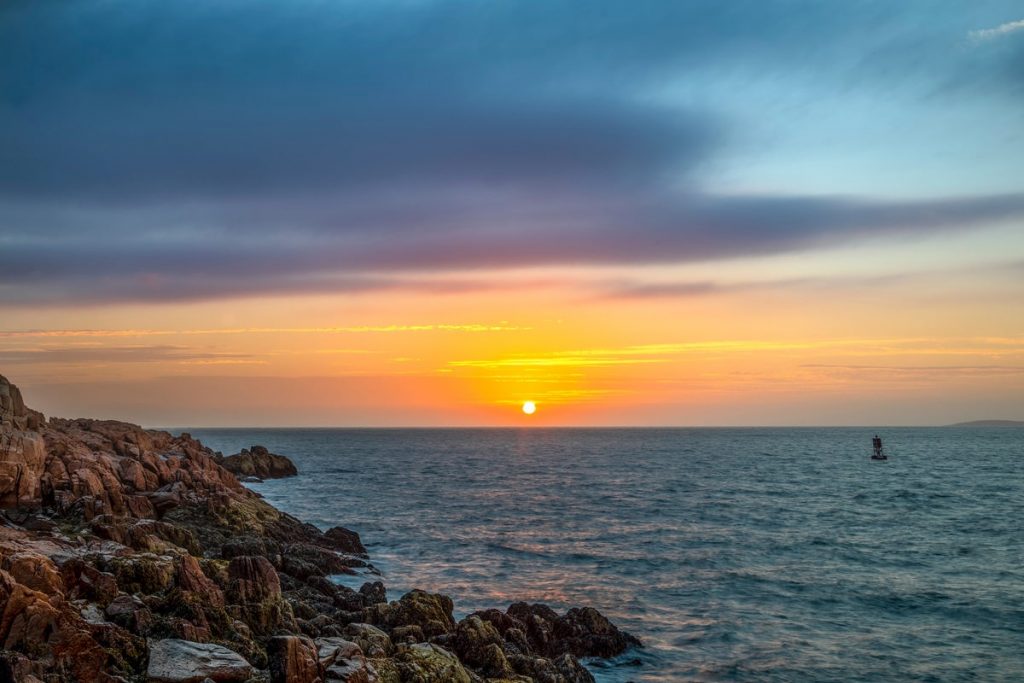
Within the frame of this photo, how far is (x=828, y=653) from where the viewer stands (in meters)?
26.6

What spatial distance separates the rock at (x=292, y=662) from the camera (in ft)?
47.9

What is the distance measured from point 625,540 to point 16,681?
41476mm

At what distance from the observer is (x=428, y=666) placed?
57.4 feet

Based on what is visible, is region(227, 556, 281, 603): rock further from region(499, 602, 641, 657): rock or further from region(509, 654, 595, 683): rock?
region(499, 602, 641, 657): rock

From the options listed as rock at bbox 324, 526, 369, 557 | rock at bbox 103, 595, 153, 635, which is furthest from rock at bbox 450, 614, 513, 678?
rock at bbox 324, 526, 369, 557

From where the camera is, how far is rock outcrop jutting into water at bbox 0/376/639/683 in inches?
578

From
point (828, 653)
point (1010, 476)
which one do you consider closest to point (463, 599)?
point (828, 653)

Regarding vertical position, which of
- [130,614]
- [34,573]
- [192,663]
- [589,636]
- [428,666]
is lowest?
[589,636]

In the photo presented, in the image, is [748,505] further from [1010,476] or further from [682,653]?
[1010,476]

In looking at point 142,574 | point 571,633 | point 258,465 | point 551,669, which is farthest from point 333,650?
point 258,465

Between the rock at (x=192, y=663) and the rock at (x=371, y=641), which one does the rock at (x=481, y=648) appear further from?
the rock at (x=192, y=663)

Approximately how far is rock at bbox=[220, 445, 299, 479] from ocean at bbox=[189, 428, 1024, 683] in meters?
9.97

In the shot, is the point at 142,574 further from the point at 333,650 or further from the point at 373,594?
the point at 373,594

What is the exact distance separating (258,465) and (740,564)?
7747 centimetres
